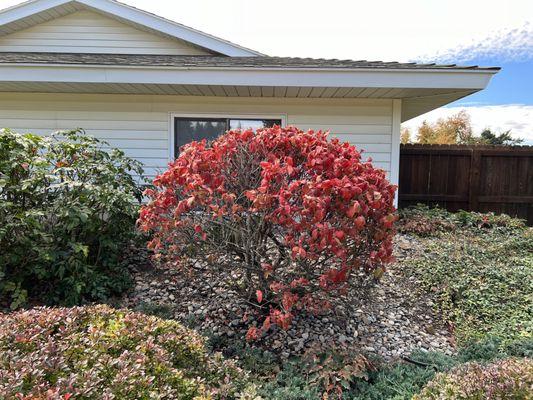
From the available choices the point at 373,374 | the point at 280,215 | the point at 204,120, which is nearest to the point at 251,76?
the point at 204,120

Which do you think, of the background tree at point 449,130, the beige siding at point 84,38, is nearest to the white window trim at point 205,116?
the beige siding at point 84,38

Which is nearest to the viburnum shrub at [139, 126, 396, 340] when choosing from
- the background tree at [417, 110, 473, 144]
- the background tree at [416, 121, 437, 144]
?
the background tree at [417, 110, 473, 144]

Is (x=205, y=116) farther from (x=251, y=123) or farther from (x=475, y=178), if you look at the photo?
(x=475, y=178)

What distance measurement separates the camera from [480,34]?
30.8 feet

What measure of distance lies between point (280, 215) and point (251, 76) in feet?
11.5

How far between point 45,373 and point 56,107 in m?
6.07

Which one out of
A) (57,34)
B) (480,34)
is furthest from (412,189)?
(57,34)

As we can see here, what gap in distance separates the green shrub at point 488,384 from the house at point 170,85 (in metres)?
4.41

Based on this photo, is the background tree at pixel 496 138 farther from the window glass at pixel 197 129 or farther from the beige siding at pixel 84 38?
the beige siding at pixel 84 38

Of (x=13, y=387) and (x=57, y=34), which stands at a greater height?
(x=57, y=34)

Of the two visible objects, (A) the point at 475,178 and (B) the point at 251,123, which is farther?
(A) the point at 475,178

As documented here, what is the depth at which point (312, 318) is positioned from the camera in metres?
3.46

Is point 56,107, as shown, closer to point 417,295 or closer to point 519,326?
point 417,295

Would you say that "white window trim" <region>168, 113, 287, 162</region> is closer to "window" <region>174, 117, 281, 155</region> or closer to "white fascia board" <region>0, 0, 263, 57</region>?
"window" <region>174, 117, 281, 155</region>
